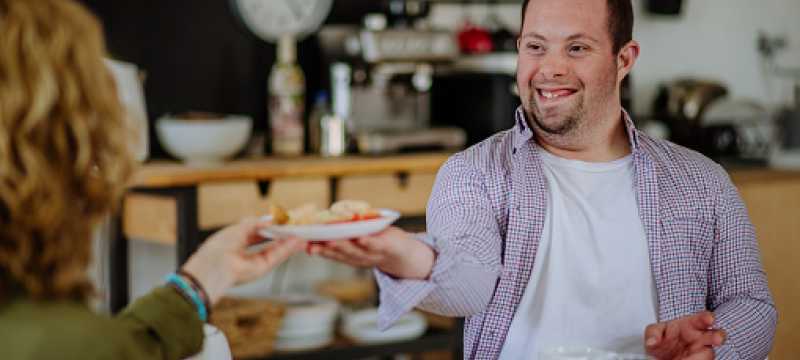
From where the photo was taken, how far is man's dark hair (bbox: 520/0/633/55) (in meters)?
1.92

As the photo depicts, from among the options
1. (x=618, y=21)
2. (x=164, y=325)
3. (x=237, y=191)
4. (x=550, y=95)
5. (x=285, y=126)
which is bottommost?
(x=237, y=191)

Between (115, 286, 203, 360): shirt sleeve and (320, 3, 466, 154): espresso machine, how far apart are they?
2.48 meters

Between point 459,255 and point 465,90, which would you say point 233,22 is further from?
point 459,255

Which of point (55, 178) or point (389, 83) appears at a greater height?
point (55, 178)

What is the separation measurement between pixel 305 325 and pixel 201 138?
28.4 inches

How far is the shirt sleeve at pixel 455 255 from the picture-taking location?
149 centimetres

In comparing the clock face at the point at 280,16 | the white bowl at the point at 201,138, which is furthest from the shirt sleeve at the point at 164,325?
the clock face at the point at 280,16

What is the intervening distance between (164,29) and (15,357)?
283cm

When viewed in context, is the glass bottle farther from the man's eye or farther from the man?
the man's eye

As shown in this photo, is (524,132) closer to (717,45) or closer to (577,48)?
(577,48)

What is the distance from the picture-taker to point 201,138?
3234mm

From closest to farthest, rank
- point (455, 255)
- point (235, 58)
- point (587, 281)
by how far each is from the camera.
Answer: point (455, 255)
point (587, 281)
point (235, 58)

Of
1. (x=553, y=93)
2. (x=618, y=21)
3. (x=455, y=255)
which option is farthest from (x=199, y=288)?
(x=618, y=21)

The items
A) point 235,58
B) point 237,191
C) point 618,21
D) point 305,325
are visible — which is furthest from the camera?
point 235,58
